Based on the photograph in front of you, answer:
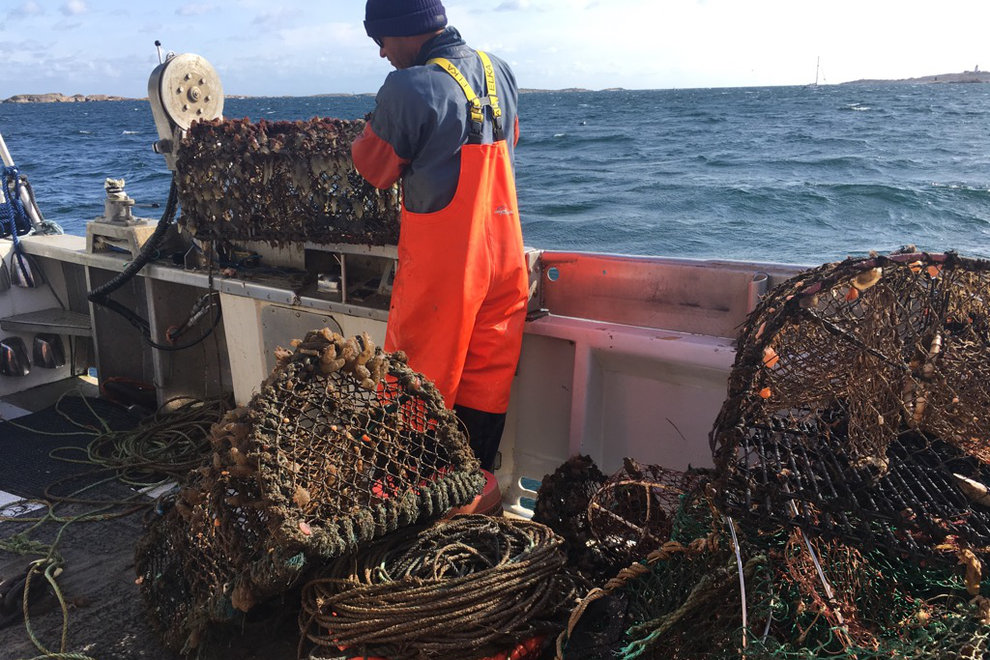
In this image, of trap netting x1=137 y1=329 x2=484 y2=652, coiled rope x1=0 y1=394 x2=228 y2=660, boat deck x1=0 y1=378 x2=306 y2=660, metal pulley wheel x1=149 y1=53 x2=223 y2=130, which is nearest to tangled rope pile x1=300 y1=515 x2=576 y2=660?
trap netting x1=137 y1=329 x2=484 y2=652

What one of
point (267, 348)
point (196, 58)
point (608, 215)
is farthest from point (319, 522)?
point (608, 215)

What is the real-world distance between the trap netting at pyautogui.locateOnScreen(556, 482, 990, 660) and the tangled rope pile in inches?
5.6

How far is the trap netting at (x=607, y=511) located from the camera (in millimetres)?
2309


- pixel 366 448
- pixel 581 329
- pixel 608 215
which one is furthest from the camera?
pixel 608 215

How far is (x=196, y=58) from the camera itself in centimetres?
412

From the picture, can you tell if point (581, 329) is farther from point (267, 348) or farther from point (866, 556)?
point (267, 348)

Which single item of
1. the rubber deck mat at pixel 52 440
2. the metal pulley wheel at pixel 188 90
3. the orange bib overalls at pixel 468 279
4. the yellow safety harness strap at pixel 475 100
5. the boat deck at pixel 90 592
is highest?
the metal pulley wheel at pixel 188 90

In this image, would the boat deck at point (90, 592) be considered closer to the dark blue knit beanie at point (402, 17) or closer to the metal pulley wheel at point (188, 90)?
the metal pulley wheel at point (188, 90)

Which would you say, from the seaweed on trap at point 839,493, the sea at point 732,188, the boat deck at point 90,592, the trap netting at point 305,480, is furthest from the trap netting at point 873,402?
the sea at point 732,188

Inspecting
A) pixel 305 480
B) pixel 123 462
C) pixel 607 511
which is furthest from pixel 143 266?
pixel 607 511

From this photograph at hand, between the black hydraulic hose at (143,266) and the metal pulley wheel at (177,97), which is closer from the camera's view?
the metal pulley wheel at (177,97)

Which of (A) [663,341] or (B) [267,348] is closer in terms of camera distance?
(A) [663,341]

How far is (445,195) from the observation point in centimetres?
276

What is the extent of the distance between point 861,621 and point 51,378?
4.93m
